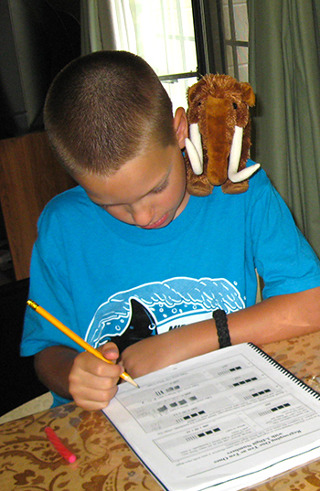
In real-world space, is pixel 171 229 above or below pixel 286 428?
above

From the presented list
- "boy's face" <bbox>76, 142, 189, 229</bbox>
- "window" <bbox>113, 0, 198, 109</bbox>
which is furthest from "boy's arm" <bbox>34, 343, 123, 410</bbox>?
"window" <bbox>113, 0, 198, 109</bbox>

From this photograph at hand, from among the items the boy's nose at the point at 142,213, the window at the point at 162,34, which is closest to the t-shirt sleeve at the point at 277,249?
the boy's nose at the point at 142,213

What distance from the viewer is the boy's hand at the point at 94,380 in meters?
0.78

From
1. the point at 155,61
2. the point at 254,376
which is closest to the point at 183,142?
the point at 254,376

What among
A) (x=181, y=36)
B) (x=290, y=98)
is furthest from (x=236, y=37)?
(x=290, y=98)

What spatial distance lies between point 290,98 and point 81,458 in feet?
5.71

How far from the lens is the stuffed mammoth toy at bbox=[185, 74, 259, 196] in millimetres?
938

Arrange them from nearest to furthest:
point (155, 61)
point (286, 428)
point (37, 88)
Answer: point (286, 428)
point (37, 88)
point (155, 61)

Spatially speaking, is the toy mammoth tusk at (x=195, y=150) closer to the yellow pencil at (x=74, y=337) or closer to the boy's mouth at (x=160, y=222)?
the boy's mouth at (x=160, y=222)

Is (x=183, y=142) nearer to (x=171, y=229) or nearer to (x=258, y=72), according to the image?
(x=171, y=229)

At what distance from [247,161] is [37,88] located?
175 centimetres

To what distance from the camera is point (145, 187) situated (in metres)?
0.91

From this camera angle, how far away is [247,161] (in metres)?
1.06

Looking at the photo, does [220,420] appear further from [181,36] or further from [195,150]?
[181,36]
